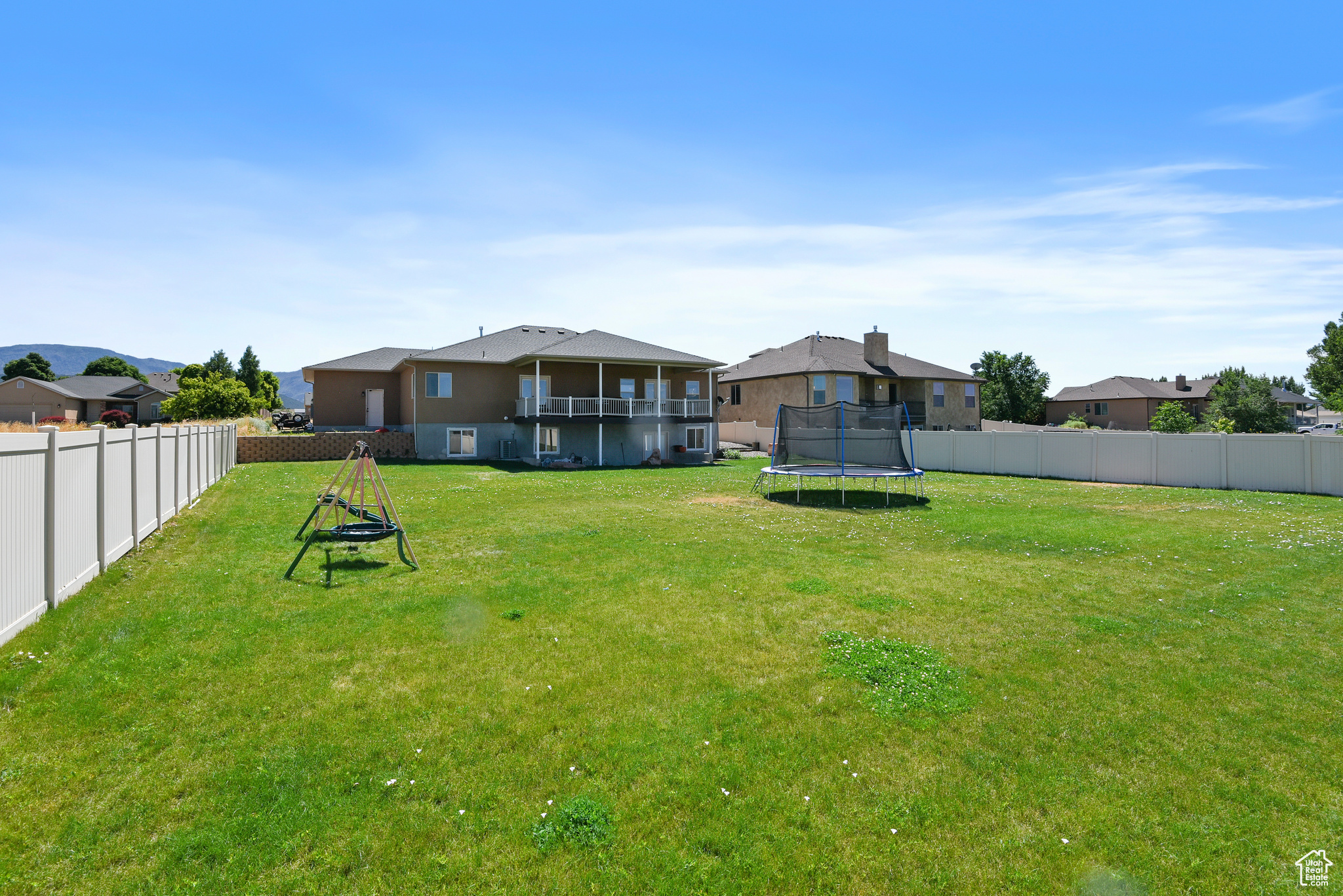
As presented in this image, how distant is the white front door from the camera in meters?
35.6

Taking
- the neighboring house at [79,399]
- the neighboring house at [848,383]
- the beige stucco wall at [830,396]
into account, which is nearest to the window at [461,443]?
the neighboring house at [848,383]

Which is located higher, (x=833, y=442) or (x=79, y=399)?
(x=79, y=399)

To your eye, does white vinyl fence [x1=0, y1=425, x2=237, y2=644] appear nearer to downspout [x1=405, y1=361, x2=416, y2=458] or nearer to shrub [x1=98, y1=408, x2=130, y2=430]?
downspout [x1=405, y1=361, x2=416, y2=458]

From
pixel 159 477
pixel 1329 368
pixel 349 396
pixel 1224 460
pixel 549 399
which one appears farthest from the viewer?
pixel 1329 368

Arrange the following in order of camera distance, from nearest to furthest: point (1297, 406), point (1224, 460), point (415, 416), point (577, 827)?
point (577, 827)
point (1224, 460)
point (415, 416)
point (1297, 406)

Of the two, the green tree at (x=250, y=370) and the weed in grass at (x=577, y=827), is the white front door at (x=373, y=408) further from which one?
the green tree at (x=250, y=370)

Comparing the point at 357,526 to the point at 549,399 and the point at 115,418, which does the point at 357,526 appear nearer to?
the point at 549,399

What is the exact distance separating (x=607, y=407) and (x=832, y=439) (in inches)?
563

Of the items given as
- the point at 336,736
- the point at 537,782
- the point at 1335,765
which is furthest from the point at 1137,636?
the point at 336,736

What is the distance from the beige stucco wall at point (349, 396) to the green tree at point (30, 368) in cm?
6935

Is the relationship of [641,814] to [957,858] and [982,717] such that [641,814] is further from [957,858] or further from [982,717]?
[982,717]

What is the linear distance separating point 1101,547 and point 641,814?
33.0 feet

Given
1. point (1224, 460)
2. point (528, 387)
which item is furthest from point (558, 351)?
point (1224, 460)

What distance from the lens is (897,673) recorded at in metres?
5.46
